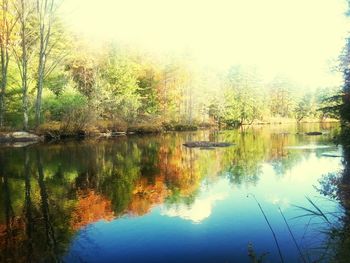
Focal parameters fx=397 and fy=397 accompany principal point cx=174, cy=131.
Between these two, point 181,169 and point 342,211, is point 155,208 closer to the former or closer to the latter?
point 342,211

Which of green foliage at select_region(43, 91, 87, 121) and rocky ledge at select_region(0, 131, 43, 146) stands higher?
green foliage at select_region(43, 91, 87, 121)

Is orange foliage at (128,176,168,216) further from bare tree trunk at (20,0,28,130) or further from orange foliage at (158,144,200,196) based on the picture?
bare tree trunk at (20,0,28,130)

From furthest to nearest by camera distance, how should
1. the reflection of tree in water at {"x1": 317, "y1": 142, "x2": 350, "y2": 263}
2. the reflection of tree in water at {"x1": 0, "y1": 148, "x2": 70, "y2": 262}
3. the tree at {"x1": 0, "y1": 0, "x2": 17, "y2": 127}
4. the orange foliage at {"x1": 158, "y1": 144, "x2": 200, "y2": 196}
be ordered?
the tree at {"x1": 0, "y1": 0, "x2": 17, "y2": 127}, the orange foliage at {"x1": 158, "y1": 144, "x2": 200, "y2": 196}, the reflection of tree in water at {"x1": 0, "y1": 148, "x2": 70, "y2": 262}, the reflection of tree in water at {"x1": 317, "y1": 142, "x2": 350, "y2": 263}

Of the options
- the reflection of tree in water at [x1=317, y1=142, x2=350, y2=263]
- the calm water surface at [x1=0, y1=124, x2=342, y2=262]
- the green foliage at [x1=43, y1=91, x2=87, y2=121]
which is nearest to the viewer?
the reflection of tree in water at [x1=317, y1=142, x2=350, y2=263]

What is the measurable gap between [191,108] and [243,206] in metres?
52.3

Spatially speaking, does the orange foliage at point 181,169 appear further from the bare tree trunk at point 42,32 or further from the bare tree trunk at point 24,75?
the bare tree trunk at point 42,32

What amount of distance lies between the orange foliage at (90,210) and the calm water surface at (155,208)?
27 mm

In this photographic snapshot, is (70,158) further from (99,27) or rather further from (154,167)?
(99,27)

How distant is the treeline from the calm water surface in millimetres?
4706

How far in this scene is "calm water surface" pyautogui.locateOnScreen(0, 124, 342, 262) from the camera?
807 cm

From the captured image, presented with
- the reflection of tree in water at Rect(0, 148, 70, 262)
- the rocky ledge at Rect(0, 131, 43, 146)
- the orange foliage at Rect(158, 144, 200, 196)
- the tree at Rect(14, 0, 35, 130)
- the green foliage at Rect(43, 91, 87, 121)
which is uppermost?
the tree at Rect(14, 0, 35, 130)

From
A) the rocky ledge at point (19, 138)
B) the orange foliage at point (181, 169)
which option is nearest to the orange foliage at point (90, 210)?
the orange foliage at point (181, 169)

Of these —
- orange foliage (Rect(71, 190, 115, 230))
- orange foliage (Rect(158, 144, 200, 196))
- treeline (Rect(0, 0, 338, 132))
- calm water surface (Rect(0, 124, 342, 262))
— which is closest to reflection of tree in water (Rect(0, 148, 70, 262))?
calm water surface (Rect(0, 124, 342, 262))

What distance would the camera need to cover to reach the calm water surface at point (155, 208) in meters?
8.07
